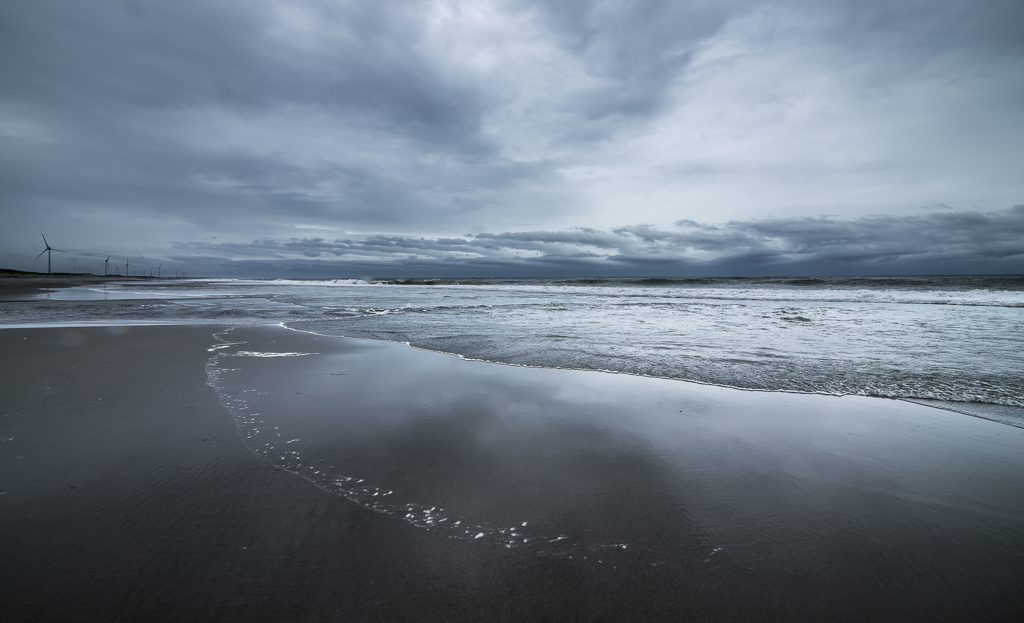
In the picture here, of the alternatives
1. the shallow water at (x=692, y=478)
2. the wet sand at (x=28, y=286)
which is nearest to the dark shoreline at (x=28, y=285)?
the wet sand at (x=28, y=286)

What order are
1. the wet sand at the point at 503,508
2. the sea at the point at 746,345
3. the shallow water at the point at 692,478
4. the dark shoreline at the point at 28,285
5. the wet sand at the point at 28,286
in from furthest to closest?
the dark shoreline at the point at 28,285 → the wet sand at the point at 28,286 → the sea at the point at 746,345 → the shallow water at the point at 692,478 → the wet sand at the point at 503,508

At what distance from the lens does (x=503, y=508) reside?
2.24m

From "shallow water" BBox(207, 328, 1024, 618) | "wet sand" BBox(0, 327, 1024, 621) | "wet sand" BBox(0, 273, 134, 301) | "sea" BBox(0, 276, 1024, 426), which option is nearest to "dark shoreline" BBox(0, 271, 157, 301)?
"wet sand" BBox(0, 273, 134, 301)

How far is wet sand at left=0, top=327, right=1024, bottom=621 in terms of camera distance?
1.63 metres

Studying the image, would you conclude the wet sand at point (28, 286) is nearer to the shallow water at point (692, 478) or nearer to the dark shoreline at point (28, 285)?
the dark shoreline at point (28, 285)

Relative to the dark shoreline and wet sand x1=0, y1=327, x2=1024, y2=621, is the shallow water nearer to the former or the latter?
wet sand x1=0, y1=327, x2=1024, y2=621

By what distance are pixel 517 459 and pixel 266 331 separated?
26.1 feet

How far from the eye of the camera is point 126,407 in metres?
3.82

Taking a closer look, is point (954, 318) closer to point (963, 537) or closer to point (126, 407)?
point (963, 537)

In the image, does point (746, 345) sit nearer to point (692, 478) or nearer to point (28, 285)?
point (692, 478)

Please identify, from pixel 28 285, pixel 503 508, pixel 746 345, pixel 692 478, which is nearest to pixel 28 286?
pixel 28 285

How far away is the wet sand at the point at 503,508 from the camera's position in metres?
1.63

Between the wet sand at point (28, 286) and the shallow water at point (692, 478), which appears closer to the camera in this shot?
the shallow water at point (692, 478)

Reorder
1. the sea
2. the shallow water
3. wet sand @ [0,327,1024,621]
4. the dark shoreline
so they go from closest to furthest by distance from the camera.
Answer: wet sand @ [0,327,1024,621] → the shallow water → the sea → the dark shoreline
